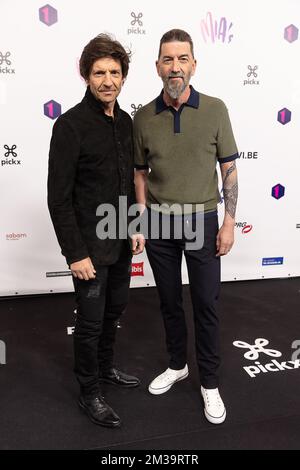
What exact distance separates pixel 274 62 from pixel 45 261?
89.0 inches

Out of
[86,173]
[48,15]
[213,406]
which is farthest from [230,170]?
[48,15]

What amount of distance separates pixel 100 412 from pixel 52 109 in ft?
6.60

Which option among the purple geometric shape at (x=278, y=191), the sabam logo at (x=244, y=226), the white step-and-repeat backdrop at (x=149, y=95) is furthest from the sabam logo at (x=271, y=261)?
the purple geometric shape at (x=278, y=191)

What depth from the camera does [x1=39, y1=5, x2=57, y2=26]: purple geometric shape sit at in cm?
274

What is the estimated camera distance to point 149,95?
3000mm

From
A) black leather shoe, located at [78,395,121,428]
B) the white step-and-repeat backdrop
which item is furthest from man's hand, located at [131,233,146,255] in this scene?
the white step-and-repeat backdrop

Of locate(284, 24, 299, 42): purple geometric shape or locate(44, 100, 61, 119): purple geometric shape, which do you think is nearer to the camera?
locate(44, 100, 61, 119): purple geometric shape

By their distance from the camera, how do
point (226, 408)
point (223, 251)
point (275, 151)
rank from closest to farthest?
point (223, 251)
point (226, 408)
point (275, 151)

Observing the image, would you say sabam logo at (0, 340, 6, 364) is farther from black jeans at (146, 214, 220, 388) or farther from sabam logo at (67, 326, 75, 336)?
black jeans at (146, 214, 220, 388)

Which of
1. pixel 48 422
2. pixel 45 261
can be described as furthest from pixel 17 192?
pixel 48 422

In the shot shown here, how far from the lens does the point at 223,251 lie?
1754mm

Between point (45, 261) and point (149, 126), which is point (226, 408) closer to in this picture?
point (149, 126)

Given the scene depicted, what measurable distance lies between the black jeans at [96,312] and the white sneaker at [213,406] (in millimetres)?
472
